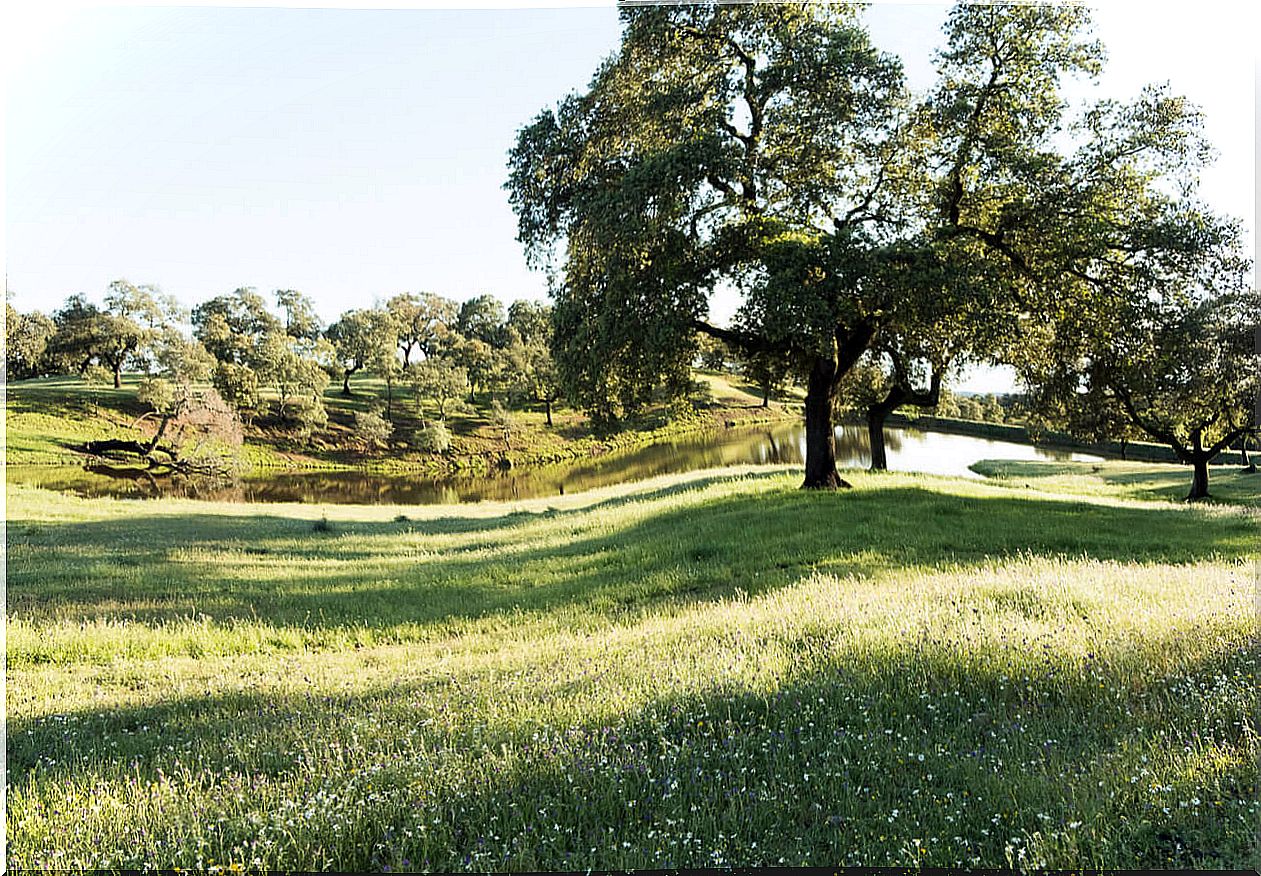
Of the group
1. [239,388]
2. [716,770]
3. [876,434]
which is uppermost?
[239,388]

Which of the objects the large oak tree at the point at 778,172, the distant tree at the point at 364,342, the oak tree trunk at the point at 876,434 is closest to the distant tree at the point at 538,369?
the distant tree at the point at 364,342

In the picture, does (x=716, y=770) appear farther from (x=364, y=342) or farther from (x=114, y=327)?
(x=114, y=327)

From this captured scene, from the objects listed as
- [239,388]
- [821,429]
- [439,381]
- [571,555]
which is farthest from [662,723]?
[239,388]

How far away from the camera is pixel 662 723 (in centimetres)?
400

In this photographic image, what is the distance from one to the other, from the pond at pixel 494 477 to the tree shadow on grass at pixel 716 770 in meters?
21.7

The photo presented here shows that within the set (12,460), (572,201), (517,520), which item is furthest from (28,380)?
(572,201)

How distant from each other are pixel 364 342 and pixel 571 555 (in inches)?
983

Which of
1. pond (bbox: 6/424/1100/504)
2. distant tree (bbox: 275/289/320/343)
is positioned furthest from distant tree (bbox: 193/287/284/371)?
pond (bbox: 6/424/1100/504)

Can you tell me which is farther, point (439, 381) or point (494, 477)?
point (494, 477)

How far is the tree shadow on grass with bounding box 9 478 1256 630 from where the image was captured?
9.06 metres

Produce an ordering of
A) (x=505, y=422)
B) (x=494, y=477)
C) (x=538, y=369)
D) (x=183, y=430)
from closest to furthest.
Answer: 1. (x=538, y=369)
2. (x=494, y=477)
3. (x=505, y=422)
4. (x=183, y=430)

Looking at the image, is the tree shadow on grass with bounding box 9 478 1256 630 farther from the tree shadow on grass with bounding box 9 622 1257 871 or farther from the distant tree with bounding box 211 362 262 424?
the distant tree with bounding box 211 362 262 424

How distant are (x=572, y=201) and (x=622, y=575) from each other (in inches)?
323

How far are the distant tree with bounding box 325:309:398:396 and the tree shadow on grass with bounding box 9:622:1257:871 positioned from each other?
2940 centimetres
